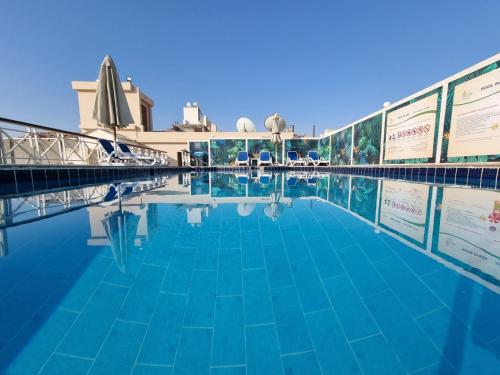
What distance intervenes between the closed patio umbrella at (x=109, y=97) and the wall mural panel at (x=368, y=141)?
9.28 m

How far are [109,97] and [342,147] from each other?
10716mm

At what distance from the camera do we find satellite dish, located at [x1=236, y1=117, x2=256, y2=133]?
23.3 metres

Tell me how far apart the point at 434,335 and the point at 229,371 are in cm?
80

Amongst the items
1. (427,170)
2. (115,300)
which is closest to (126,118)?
(115,300)

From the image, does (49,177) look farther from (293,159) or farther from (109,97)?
(293,159)

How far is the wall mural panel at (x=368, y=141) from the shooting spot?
346 inches

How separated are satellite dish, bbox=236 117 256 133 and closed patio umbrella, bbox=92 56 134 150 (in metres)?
17.8

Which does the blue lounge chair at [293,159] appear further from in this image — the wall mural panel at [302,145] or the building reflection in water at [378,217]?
the building reflection in water at [378,217]

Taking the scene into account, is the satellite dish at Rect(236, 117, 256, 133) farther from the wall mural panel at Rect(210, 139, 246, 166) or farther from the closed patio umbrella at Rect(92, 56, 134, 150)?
the closed patio umbrella at Rect(92, 56, 134, 150)

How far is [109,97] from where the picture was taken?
19.0ft

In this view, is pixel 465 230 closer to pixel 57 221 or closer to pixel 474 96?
pixel 57 221

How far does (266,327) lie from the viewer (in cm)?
90

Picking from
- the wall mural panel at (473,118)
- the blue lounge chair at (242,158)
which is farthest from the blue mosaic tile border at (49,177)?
the wall mural panel at (473,118)

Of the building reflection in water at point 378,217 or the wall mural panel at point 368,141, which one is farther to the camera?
the wall mural panel at point 368,141
